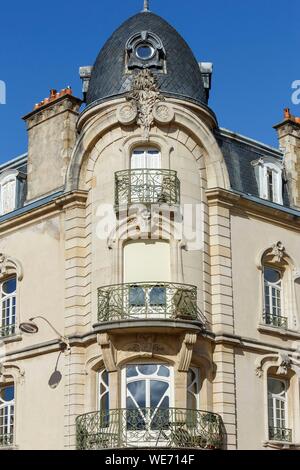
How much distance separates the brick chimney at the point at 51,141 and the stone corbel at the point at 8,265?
1.62 meters

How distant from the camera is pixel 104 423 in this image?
22984 mm

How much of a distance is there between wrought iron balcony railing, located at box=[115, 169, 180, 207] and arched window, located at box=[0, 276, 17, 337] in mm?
4172

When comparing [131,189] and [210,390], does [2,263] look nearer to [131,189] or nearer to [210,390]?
[131,189]

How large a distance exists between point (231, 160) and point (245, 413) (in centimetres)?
644

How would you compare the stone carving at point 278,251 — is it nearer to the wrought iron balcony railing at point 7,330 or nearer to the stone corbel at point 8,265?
the stone corbel at point 8,265

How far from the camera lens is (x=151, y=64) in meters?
25.6

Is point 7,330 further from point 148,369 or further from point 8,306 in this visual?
point 148,369

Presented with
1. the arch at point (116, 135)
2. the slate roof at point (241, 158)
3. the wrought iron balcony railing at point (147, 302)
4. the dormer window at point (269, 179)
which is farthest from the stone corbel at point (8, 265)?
the dormer window at point (269, 179)

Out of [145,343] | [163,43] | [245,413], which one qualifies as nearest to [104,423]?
[145,343]

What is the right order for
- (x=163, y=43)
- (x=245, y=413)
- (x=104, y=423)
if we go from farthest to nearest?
(x=163, y=43)
(x=245, y=413)
(x=104, y=423)

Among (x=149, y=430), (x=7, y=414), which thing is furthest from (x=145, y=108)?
(x=7, y=414)

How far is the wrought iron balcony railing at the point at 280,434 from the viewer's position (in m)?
25.0

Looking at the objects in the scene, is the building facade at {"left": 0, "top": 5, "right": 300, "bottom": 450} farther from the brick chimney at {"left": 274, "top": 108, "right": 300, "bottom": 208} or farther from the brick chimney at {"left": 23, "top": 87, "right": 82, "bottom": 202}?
the brick chimney at {"left": 274, "top": 108, "right": 300, "bottom": 208}

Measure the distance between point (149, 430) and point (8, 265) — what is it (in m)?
6.42
